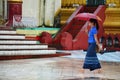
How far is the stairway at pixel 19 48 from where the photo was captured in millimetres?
13539

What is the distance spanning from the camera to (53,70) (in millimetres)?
10977

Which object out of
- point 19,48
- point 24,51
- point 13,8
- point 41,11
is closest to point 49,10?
point 41,11

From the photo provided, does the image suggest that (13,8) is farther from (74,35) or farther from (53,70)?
(53,70)

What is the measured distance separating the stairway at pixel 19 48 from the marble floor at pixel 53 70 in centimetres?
49

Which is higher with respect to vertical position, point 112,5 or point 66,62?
point 112,5

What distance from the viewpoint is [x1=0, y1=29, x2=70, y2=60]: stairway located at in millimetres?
13539

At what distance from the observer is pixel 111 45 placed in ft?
56.9

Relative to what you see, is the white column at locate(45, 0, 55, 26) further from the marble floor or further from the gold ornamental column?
the marble floor

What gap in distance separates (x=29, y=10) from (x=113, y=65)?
27.2 ft

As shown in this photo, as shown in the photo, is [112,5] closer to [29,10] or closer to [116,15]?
[116,15]

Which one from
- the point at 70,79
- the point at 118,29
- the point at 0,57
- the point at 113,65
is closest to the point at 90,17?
the point at 70,79

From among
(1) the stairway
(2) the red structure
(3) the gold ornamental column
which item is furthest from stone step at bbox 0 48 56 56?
(3) the gold ornamental column

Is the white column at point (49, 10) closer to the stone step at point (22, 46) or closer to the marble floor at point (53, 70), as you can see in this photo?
the stone step at point (22, 46)

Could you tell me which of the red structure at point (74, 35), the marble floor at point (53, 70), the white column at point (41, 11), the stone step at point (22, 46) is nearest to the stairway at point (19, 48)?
the stone step at point (22, 46)
